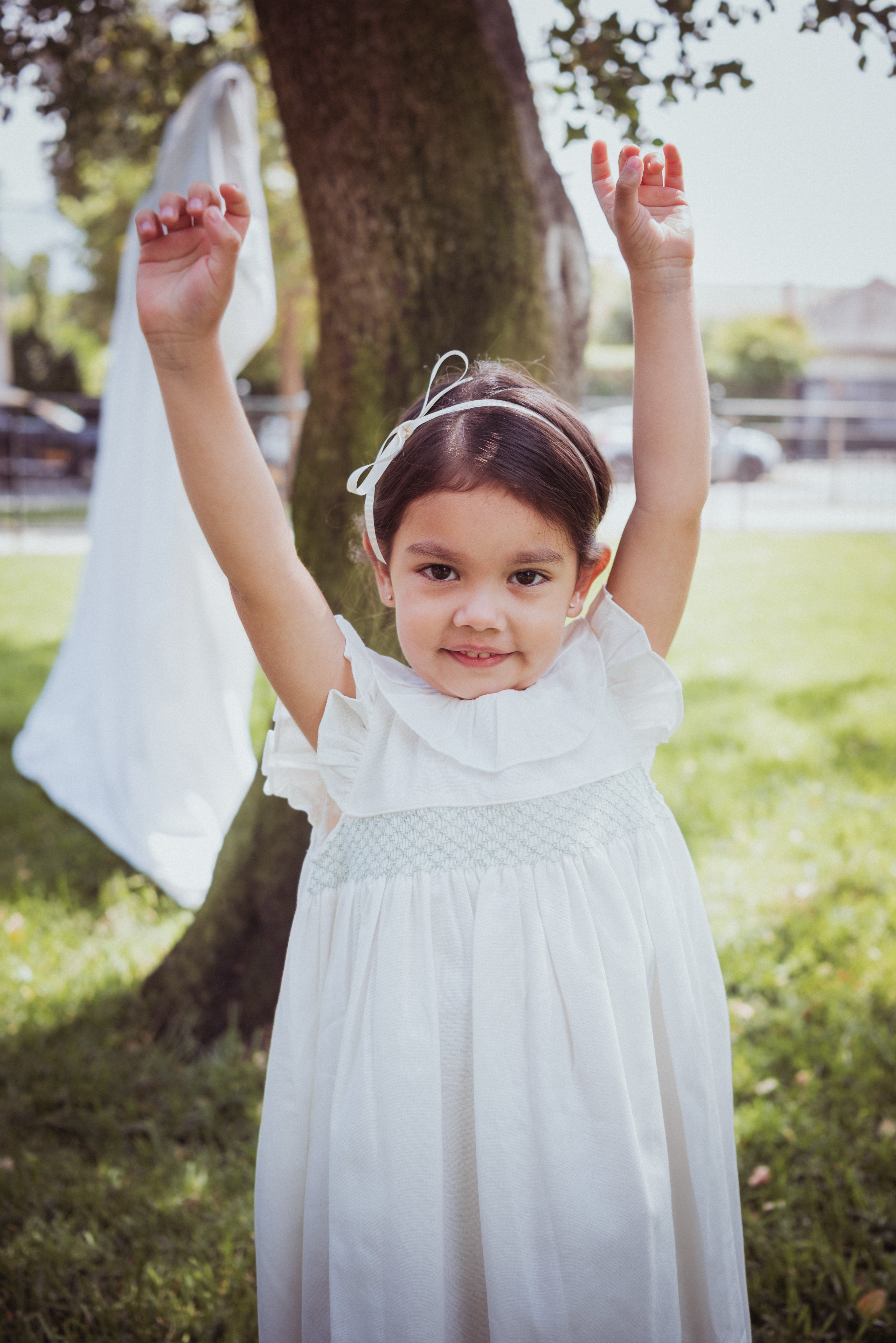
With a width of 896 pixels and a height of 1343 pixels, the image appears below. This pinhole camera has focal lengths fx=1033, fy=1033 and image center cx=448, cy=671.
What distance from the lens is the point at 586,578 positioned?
162 centimetres

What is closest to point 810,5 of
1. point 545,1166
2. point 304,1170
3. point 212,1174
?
point 545,1166

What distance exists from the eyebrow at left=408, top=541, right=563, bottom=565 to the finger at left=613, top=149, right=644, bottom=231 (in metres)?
0.48

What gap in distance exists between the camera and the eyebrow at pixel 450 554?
4.75 ft

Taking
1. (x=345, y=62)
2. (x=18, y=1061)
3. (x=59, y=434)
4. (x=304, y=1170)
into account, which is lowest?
(x=59, y=434)

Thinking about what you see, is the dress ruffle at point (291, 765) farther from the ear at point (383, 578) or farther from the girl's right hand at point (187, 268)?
the girl's right hand at point (187, 268)

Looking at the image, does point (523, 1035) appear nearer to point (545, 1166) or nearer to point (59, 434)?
point (545, 1166)

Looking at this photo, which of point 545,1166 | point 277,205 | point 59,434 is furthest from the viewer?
point 59,434

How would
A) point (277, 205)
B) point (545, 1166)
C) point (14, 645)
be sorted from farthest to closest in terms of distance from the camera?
point (277, 205)
point (14, 645)
point (545, 1166)

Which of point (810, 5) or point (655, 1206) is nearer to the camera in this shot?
point (655, 1206)

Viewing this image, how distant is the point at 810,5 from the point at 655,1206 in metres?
2.19

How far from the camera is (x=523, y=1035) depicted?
1413 mm

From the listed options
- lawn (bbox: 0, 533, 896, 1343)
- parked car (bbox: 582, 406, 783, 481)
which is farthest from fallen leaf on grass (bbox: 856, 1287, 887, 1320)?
parked car (bbox: 582, 406, 783, 481)

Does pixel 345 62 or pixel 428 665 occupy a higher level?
pixel 345 62

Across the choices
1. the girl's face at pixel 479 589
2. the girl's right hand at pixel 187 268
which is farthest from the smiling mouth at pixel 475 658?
the girl's right hand at pixel 187 268
